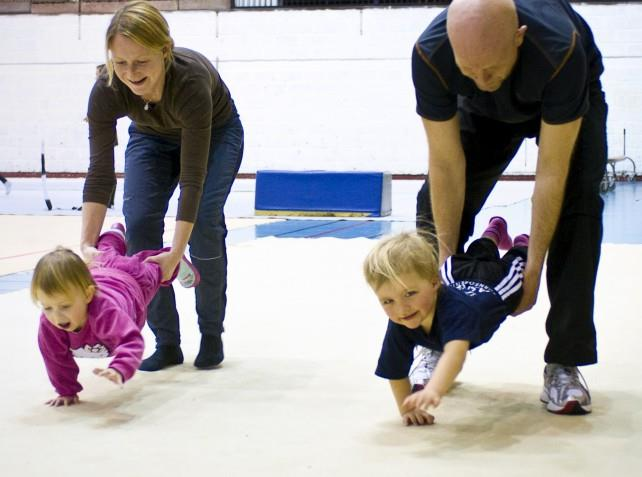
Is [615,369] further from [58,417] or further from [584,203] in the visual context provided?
[58,417]

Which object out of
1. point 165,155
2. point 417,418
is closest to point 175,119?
point 165,155

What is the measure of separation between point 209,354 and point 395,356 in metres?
0.89

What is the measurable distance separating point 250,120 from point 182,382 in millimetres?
12157

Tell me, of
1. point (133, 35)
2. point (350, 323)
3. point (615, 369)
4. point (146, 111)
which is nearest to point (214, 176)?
point (146, 111)

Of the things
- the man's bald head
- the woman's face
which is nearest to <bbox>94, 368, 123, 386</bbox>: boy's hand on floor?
the woman's face

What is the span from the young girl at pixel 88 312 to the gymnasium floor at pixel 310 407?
134 millimetres

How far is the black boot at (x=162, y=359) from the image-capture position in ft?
9.56

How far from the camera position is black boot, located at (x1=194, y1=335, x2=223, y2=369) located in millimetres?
2916

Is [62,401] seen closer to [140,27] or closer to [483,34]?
[140,27]

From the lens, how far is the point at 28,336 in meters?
3.31

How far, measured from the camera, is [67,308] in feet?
7.75

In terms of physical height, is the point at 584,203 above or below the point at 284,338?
above

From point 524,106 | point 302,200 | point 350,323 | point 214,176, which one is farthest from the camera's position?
point 302,200

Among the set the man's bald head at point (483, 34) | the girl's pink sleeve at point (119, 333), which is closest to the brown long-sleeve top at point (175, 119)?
the girl's pink sleeve at point (119, 333)
